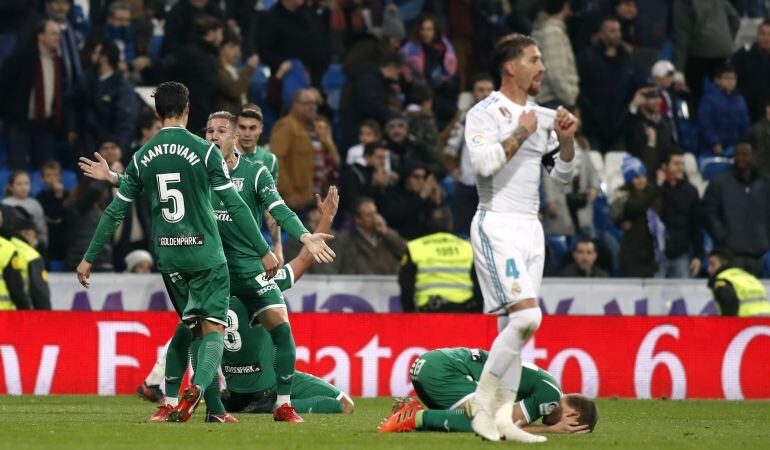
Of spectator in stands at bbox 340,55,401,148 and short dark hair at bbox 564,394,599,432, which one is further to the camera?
spectator in stands at bbox 340,55,401,148

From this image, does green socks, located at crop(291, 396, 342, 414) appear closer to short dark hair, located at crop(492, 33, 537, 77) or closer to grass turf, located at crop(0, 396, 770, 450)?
grass turf, located at crop(0, 396, 770, 450)

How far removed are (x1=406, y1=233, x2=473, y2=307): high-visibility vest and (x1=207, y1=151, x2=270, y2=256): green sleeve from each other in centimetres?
637

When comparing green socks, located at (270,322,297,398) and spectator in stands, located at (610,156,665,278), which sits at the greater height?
spectator in stands, located at (610,156,665,278)

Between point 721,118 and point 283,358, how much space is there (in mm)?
12193

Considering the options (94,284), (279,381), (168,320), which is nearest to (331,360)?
(168,320)

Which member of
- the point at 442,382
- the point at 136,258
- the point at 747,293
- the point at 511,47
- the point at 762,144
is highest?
the point at 511,47

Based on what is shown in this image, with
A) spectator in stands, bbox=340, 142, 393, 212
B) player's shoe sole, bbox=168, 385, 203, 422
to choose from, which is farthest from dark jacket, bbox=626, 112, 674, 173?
player's shoe sole, bbox=168, 385, 203, 422

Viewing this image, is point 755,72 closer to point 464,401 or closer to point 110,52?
point 110,52

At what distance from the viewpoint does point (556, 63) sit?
20469 millimetres

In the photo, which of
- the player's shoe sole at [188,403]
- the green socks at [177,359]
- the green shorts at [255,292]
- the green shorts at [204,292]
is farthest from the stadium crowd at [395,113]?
the player's shoe sole at [188,403]

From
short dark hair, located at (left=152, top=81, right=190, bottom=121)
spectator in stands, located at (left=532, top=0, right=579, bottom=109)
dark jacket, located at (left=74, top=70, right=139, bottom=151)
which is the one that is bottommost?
short dark hair, located at (left=152, top=81, right=190, bottom=121)

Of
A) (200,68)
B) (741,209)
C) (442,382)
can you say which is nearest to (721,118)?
(741,209)

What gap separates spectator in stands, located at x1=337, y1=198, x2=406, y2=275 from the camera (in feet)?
60.4

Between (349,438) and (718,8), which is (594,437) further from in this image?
(718,8)
